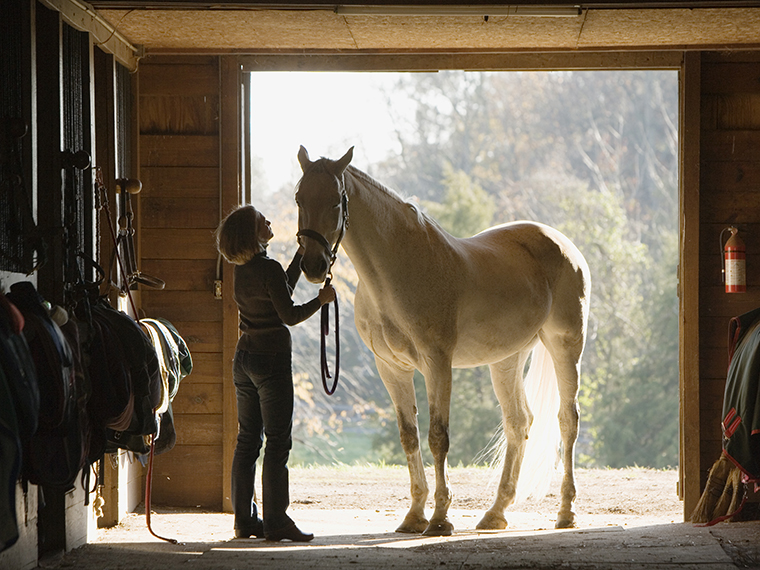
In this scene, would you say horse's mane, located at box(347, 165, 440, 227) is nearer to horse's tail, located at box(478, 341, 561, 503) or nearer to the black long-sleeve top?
the black long-sleeve top

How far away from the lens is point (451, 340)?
373 cm

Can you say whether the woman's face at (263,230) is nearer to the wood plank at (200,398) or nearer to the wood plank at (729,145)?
the wood plank at (200,398)

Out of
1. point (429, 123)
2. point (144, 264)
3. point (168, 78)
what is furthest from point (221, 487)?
point (429, 123)

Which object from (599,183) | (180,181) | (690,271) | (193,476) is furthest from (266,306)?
(599,183)

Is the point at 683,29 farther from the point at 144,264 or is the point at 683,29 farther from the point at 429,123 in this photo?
the point at 429,123

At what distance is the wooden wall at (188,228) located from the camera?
442cm

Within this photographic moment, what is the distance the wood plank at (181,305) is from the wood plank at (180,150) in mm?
708

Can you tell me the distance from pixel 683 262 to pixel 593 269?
10854 millimetres

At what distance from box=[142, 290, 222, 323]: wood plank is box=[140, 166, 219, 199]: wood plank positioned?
0.53 m

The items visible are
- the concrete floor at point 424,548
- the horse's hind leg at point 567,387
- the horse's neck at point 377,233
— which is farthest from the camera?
the horse's hind leg at point 567,387

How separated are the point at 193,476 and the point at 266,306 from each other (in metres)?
1.58

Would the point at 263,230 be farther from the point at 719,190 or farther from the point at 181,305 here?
the point at 719,190

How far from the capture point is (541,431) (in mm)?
4418

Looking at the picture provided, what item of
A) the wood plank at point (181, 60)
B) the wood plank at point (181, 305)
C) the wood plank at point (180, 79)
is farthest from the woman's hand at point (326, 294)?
the wood plank at point (181, 60)
